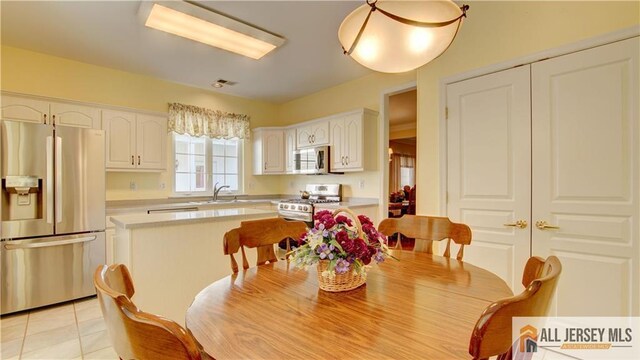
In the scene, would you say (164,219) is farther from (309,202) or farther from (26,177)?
(309,202)

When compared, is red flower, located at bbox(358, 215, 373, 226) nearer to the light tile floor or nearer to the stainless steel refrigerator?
the light tile floor

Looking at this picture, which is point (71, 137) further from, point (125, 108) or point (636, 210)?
point (636, 210)

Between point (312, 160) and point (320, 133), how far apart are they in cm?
41

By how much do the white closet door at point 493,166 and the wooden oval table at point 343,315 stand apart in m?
1.22

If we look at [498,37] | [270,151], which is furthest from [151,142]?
[498,37]

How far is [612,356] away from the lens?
1918mm

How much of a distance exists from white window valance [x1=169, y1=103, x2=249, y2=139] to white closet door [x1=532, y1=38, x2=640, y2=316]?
394 centimetres

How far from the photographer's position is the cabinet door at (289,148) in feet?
15.8

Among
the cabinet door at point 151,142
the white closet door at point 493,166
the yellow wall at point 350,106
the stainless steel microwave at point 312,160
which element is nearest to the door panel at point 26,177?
the cabinet door at point 151,142

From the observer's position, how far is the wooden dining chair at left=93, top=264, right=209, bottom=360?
0.56 m

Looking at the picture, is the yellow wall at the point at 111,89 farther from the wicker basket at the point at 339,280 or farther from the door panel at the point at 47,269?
the wicker basket at the point at 339,280

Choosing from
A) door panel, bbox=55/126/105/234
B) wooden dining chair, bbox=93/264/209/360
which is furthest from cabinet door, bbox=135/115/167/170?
wooden dining chair, bbox=93/264/209/360

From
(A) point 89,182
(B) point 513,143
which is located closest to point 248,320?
(B) point 513,143

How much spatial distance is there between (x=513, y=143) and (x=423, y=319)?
6.48 feet
